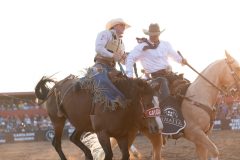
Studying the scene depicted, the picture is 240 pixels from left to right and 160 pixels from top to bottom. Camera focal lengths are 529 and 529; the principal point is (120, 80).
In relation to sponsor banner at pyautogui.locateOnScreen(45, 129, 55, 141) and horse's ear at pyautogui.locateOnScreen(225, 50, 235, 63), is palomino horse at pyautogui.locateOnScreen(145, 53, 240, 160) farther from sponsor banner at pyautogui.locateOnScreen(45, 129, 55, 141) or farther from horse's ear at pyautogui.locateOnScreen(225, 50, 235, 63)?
sponsor banner at pyautogui.locateOnScreen(45, 129, 55, 141)

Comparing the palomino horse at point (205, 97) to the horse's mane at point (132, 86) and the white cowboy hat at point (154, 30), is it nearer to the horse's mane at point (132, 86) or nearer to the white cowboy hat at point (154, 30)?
the white cowboy hat at point (154, 30)

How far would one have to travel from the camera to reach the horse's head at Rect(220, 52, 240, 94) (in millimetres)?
9484

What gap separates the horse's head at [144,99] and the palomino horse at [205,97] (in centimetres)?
181

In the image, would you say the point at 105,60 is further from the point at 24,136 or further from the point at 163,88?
the point at 24,136

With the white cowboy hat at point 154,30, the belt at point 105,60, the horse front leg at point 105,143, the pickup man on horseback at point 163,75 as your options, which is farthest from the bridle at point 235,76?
the horse front leg at point 105,143

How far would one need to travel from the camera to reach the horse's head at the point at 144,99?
7523mm

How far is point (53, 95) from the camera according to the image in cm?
954

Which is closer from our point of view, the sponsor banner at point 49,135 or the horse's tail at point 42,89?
the horse's tail at point 42,89

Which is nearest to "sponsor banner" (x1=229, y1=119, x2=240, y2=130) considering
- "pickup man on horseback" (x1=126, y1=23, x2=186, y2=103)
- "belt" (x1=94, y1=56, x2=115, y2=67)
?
"pickup man on horseback" (x1=126, y1=23, x2=186, y2=103)

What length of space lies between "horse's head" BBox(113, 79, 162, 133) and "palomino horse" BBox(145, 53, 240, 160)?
1.81 metres

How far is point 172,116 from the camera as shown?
31.3 feet

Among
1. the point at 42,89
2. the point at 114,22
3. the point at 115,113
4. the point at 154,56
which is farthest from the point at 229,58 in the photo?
the point at 42,89

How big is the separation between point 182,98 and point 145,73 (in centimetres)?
84

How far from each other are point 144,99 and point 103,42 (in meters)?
1.17
